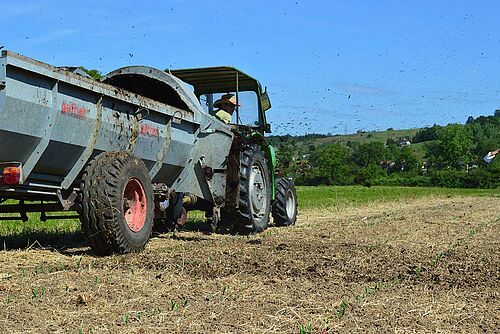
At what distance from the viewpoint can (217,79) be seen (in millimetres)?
11117

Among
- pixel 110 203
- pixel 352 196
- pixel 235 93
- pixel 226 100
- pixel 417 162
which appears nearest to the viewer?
pixel 110 203

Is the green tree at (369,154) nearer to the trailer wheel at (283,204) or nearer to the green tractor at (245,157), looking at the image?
the trailer wheel at (283,204)

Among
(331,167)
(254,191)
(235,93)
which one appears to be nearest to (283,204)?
(254,191)

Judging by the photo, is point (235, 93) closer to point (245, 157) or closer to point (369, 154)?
point (245, 157)

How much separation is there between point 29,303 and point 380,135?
134m

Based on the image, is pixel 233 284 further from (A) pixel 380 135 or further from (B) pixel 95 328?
(A) pixel 380 135

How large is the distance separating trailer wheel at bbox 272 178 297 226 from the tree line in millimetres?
29463

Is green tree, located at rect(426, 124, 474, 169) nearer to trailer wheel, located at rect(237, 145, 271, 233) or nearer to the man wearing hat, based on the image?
the man wearing hat

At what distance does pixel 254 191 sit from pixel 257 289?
5064mm

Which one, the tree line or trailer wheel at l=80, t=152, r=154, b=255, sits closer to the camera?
trailer wheel at l=80, t=152, r=154, b=255

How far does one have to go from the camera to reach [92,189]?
6.86 metres

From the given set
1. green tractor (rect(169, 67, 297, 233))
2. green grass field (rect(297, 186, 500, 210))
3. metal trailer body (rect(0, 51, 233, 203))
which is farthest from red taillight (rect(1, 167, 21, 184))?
green grass field (rect(297, 186, 500, 210))

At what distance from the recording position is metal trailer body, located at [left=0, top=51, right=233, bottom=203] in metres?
6.19

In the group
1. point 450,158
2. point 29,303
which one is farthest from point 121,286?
point 450,158
